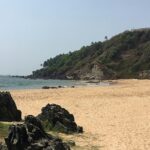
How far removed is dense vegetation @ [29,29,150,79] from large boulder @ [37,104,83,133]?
327 feet

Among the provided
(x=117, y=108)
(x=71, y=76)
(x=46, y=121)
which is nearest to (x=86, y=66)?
(x=71, y=76)

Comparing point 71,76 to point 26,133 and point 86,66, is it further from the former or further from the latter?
point 26,133

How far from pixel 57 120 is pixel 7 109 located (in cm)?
331

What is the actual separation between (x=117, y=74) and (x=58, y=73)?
4149 cm

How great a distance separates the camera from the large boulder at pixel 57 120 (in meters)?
20.1

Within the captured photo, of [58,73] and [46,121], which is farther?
[58,73]

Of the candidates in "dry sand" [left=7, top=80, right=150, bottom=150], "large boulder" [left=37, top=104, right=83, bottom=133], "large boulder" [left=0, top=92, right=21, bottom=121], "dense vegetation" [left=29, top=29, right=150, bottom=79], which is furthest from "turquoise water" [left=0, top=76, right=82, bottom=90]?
"large boulder" [left=37, top=104, right=83, bottom=133]

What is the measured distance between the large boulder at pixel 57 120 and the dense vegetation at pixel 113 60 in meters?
99.7

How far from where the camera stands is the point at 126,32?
538ft

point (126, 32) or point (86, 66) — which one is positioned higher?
point (126, 32)

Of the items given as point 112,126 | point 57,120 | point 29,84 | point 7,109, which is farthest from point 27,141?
point 29,84

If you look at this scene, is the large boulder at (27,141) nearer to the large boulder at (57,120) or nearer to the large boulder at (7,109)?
the large boulder at (57,120)

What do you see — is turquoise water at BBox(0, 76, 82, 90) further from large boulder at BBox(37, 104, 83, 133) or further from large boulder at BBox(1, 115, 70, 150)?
large boulder at BBox(1, 115, 70, 150)

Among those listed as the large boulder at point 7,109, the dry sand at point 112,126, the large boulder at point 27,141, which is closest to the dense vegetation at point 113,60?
the dry sand at point 112,126
